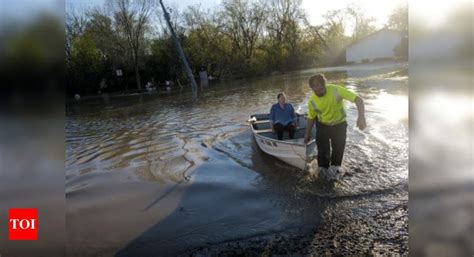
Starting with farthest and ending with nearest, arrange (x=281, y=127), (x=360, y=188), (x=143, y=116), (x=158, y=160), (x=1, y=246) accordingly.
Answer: (x=143, y=116) → (x=158, y=160) → (x=281, y=127) → (x=360, y=188) → (x=1, y=246)

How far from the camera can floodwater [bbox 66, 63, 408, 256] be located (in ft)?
14.0

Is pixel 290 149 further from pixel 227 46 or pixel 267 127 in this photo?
pixel 227 46

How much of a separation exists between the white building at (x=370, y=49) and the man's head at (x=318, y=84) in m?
40.3

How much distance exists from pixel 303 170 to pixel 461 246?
5198 mm

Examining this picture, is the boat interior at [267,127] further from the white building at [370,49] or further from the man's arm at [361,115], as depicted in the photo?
the white building at [370,49]

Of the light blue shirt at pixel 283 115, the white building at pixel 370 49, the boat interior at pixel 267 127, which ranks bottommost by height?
the boat interior at pixel 267 127

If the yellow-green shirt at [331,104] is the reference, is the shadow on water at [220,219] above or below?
below

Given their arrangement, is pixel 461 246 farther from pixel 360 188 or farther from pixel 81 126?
pixel 81 126

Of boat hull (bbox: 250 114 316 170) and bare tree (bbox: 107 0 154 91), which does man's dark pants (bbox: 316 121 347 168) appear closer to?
boat hull (bbox: 250 114 316 170)

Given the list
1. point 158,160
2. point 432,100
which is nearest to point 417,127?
point 432,100

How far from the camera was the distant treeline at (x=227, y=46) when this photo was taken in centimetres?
3139

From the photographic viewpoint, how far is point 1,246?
72.9 inches

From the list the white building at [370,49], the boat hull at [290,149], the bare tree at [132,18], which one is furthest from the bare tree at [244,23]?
the boat hull at [290,149]

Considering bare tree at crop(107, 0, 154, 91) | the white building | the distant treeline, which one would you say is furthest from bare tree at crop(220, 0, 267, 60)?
the white building
